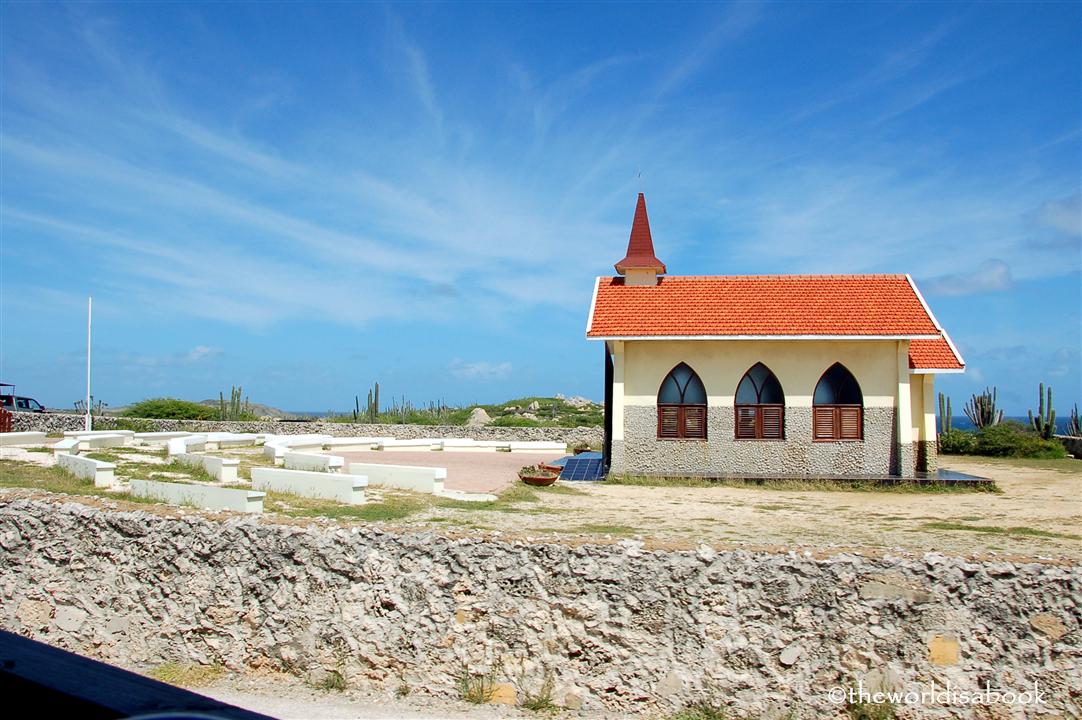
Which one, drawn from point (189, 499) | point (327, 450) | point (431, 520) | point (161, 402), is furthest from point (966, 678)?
point (161, 402)

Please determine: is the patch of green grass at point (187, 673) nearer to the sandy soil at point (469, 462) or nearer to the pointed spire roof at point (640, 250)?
the sandy soil at point (469, 462)

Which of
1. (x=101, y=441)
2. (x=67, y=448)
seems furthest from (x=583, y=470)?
(x=101, y=441)

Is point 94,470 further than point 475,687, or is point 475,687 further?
point 94,470

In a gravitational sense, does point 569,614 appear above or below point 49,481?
below

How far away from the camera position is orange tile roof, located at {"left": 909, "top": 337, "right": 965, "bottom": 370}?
921 inches

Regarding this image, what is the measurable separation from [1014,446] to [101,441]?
33.9 metres

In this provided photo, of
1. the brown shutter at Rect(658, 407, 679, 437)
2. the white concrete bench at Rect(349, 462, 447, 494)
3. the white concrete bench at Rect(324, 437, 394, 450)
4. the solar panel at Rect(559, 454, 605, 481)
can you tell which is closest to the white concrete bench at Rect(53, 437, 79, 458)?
the white concrete bench at Rect(349, 462, 447, 494)

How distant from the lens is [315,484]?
16.4 meters

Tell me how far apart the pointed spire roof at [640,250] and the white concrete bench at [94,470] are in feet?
50.3

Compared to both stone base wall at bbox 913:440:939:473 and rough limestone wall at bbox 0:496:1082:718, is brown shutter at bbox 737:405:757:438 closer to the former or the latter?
stone base wall at bbox 913:440:939:473

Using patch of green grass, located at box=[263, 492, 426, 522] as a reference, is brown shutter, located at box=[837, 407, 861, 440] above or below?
above

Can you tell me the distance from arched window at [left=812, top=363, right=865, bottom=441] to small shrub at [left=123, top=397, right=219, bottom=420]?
33.7 m

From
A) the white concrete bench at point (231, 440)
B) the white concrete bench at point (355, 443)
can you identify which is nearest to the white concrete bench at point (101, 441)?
the white concrete bench at point (231, 440)

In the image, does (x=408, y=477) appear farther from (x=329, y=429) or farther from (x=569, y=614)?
(x=329, y=429)
